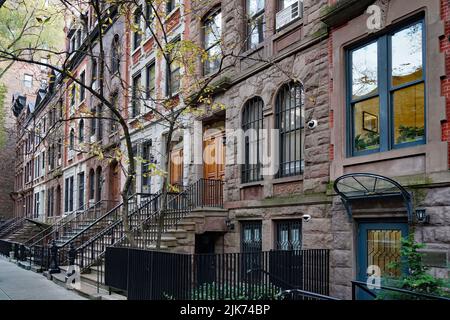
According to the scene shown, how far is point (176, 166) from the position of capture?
57.4 feet

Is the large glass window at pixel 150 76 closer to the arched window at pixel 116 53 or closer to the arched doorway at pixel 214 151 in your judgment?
the arched window at pixel 116 53

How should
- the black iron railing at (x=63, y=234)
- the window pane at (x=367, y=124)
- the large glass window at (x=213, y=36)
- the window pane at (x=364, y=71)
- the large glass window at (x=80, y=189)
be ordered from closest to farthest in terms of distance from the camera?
the window pane at (x=367, y=124) < the window pane at (x=364, y=71) < the large glass window at (x=213, y=36) < the black iron railing at (x=63, y=234) < the large glass window at (x=80, y=189)

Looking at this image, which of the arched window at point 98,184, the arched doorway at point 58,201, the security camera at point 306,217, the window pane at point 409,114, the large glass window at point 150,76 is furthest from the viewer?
the arched doorway at point 58,201

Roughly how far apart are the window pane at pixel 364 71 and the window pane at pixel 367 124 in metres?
0.21

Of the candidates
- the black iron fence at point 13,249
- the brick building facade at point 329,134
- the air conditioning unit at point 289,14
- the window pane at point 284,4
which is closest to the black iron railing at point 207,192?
the brick building facade at point 329,134

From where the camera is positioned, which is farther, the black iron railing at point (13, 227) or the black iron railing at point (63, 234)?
the black iron railing at point (13, 227)

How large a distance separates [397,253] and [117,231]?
913 cm

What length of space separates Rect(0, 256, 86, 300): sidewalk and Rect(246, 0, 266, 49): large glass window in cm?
786

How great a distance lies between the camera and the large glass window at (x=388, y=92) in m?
8.30

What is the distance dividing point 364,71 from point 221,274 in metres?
4.66

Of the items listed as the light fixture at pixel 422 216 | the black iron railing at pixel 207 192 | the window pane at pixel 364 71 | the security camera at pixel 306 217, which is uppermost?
the window pane at pixel 364 71

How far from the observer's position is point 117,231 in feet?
49.5

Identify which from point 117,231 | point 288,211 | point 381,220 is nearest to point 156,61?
point 117,231

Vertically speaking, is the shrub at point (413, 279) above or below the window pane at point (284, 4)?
Answer: below
